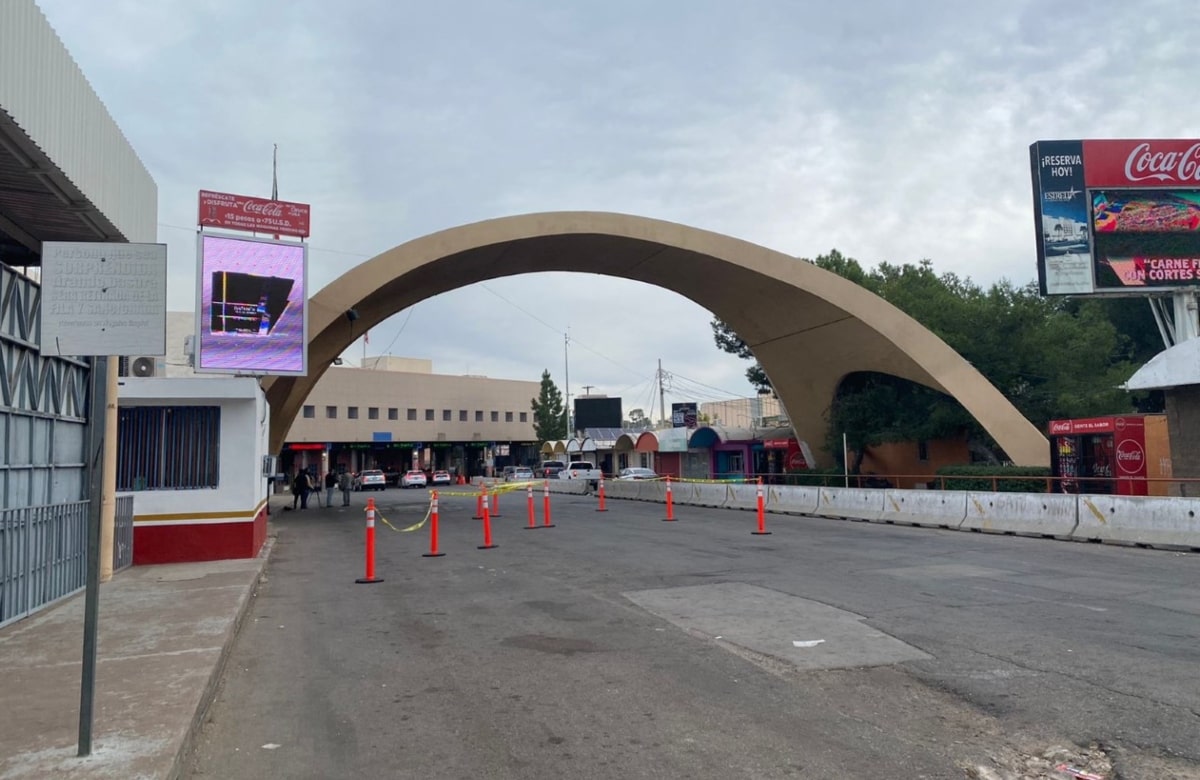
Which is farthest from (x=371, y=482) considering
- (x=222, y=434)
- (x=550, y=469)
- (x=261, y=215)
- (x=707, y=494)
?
(x=222, y=434)

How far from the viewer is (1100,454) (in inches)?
899

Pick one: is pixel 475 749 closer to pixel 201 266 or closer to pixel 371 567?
pixel 371 567

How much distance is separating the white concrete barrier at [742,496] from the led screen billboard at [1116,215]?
11.3 meters

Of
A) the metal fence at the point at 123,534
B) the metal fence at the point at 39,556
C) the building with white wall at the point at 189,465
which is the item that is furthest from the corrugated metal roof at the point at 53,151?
the metal fence at the point at 123,534

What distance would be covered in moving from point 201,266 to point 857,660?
20777 mm

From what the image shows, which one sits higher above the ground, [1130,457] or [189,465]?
[189,465]

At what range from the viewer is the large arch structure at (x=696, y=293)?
1093 inches

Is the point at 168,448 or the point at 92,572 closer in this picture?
the point at 92,572

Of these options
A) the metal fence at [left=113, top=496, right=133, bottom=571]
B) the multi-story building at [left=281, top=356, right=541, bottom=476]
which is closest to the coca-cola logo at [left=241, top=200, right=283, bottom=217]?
the metal fence at [left=113, top=496, right=133, bottom=571]

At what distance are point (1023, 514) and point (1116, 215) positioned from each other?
14.1m

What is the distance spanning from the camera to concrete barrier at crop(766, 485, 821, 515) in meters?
26.4

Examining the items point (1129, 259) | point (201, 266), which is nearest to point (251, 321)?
point (201, 266)

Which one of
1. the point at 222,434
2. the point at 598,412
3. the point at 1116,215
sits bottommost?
the point at 222,434

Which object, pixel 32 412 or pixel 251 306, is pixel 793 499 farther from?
pixel 32 412
